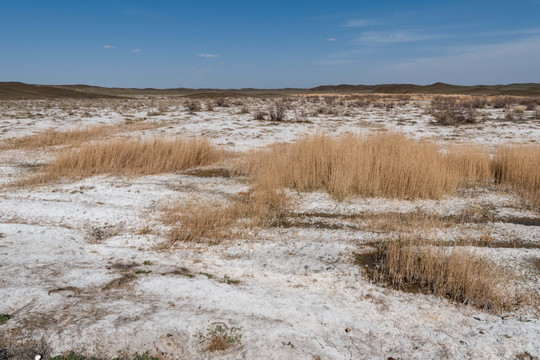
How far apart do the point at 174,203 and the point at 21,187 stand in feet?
10.3

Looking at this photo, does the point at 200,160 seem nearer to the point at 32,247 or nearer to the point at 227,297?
the point at 32,247

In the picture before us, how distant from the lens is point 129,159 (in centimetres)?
822

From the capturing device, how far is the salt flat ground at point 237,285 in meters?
2.64

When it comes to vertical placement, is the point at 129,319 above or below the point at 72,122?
below

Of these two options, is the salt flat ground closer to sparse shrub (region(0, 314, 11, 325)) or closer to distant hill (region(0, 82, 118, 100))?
sparse shrub (region(0, 314, 11, 325))

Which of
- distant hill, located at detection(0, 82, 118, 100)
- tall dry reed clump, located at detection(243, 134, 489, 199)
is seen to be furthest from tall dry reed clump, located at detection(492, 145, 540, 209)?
distant hill, located at detection(0, 82, 118, 100)

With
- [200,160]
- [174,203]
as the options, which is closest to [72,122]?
[200,160]

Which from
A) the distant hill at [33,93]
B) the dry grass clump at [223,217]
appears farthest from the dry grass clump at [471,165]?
the distant hill at [33,93]

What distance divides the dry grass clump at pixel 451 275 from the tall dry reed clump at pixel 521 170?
3244 millimetres

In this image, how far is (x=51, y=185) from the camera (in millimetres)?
6855

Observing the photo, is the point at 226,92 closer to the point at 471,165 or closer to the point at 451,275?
the point at 471,165

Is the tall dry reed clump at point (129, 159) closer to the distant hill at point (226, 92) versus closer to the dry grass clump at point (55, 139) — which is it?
the dry grass clump at point (55, 139)

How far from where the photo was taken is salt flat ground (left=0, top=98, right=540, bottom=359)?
264 cm

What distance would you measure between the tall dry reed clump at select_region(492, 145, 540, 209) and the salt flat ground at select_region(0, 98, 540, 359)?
34cm
